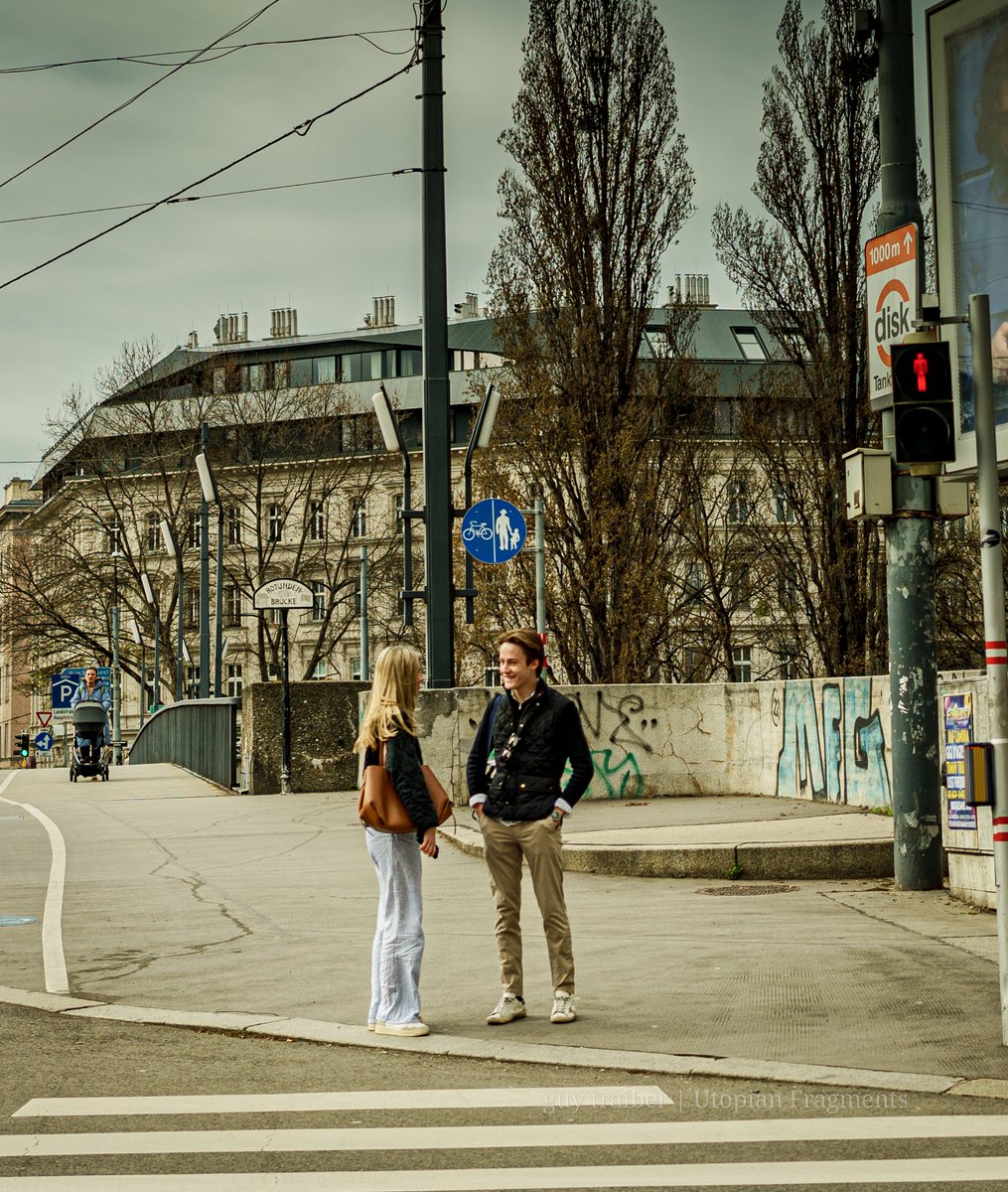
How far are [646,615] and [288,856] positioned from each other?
55.9 feet

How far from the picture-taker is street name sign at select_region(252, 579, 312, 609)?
2595 centimetres

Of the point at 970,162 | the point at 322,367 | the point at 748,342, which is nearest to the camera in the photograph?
the point at 970,162

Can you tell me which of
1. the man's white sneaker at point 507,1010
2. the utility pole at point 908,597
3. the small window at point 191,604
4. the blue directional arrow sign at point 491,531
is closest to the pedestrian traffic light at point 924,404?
the man's white sneaker at point 507,1010

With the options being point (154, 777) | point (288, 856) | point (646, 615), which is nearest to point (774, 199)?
point (646, 615)

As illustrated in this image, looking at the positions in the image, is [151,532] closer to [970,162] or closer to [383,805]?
[970,162]

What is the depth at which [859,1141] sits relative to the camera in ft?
17.0

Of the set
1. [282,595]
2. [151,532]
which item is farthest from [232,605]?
[282,595]

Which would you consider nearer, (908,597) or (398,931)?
(398,931)

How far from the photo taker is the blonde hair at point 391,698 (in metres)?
7.03

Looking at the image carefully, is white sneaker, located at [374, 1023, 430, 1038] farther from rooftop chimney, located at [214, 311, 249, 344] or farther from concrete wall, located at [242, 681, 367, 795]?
rooftop chimney, located at [214, 311, 249, 344]

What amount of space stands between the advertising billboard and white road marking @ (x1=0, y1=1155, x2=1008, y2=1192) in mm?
5413

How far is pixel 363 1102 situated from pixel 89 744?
29.9 m

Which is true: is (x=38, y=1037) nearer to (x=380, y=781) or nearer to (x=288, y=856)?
(x=380, y=781)

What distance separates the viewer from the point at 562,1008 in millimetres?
7168
